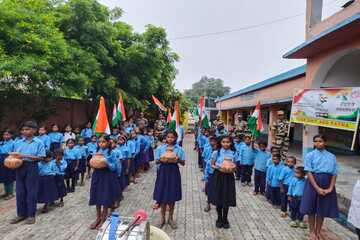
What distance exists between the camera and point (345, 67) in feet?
28.6

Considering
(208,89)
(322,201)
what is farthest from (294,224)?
(208,89)

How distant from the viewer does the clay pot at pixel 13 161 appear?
455 centimetres

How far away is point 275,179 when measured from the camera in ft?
19.0

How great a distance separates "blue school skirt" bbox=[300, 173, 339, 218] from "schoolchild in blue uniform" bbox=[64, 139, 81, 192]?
5.06 meters

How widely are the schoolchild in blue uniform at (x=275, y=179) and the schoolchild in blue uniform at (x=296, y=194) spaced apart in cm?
65

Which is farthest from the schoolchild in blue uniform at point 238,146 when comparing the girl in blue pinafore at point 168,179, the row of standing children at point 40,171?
the girl in blue pinafore at point 168,179

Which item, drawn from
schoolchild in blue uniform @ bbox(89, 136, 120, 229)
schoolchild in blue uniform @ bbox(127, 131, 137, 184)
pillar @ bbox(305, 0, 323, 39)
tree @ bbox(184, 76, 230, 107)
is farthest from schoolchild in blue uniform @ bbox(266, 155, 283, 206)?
tree @ bbox(184, 76, 230, 107)

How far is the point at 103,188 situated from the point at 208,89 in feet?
243

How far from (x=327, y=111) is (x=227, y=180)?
9.70 feet

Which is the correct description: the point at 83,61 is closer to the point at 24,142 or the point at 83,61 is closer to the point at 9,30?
the point at 9,30

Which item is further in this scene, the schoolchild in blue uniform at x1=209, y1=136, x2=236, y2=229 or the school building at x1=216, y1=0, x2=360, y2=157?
the school building at x1=216, y1=0, x2=360, y2=157

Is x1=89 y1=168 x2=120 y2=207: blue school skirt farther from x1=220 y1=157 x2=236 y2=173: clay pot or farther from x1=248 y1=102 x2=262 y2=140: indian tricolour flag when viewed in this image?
x1=248 y1=102 x2=262 y2=140: indian tricolour flag

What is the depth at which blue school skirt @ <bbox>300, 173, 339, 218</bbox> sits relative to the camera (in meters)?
4.20

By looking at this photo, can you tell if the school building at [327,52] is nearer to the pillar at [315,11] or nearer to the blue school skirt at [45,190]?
the pillar at [315,11]
